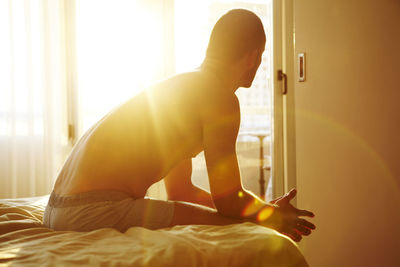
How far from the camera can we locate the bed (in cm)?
73

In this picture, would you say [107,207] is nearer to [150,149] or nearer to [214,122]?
[150,149]

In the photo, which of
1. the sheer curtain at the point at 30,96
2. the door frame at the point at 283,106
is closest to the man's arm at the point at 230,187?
the door frame at the point at 283,106

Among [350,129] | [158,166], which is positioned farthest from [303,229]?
[350,129]

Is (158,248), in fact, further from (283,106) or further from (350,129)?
(283,106)

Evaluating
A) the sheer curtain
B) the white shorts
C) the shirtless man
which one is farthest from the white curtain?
the white shorts

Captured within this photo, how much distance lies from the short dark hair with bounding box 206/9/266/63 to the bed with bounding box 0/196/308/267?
0.59 metres

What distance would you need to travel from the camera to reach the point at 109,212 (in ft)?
3.18

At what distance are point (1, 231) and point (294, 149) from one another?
5.17ft

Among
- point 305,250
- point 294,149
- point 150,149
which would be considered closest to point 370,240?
point 305,250

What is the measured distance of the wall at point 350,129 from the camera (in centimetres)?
150

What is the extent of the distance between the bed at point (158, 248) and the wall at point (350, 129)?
91 cm

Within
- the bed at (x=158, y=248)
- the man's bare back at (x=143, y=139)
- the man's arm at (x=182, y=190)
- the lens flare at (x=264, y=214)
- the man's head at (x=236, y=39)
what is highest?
the man's head at (x=236, y=39)

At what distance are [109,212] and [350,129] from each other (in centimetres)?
124

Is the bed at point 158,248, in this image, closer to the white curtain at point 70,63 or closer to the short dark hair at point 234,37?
the short dark hair at point 234,37
